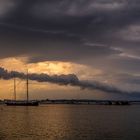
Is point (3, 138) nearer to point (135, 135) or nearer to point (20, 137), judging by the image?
point (20, 137)

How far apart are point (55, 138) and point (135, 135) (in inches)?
784

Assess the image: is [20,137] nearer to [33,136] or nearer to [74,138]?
[33,136]

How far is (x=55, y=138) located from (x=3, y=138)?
463 inches

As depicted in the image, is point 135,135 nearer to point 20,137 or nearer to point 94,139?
point 94,139

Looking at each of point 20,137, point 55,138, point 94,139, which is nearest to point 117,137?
point 94,139

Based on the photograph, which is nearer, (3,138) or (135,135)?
(3,138)

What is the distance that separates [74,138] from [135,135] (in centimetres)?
1607

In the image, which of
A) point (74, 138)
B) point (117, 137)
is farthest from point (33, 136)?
point (117, 137)

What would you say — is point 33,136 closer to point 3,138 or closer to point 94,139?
point 3,138

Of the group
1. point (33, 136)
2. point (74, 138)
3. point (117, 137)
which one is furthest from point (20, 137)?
point (117, 137)

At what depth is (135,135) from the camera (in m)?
96.6

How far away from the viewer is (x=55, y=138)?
9125cm

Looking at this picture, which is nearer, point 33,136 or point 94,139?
point 94,139

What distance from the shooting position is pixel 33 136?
95125mm
